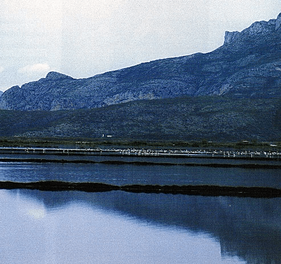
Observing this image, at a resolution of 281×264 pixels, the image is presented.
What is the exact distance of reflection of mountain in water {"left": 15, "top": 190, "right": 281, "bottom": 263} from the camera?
19.5 metres

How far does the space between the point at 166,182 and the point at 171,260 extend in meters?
27.0

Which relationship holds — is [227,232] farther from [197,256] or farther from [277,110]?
[277,110]

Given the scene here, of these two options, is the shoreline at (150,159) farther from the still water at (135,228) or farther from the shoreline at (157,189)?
the still water at (135,228)

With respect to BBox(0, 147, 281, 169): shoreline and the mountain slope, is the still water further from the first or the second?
the mountain slope

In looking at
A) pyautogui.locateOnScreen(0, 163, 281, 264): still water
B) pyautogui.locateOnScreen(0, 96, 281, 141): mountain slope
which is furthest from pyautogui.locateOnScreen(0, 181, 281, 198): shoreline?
pyautogui.locateOnScreen(0, 96, 281, 141): mountain slope

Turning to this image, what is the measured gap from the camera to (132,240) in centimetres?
1988

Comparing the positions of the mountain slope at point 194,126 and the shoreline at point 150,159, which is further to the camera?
the mountain slope at point 194,126

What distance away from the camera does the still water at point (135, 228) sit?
17.6 meters

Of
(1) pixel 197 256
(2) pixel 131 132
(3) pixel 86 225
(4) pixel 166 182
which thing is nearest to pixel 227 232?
(1) pixel 197 256

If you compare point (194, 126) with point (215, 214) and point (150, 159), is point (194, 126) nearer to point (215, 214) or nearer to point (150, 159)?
point (150, 159)

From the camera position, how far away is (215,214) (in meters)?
26.8

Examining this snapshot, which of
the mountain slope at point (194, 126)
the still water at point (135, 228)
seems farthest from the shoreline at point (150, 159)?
the mountain slope at point (194, 126)

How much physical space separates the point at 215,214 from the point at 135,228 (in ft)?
20.9

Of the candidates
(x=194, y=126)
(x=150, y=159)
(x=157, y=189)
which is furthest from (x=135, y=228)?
(x=194, y=126)
